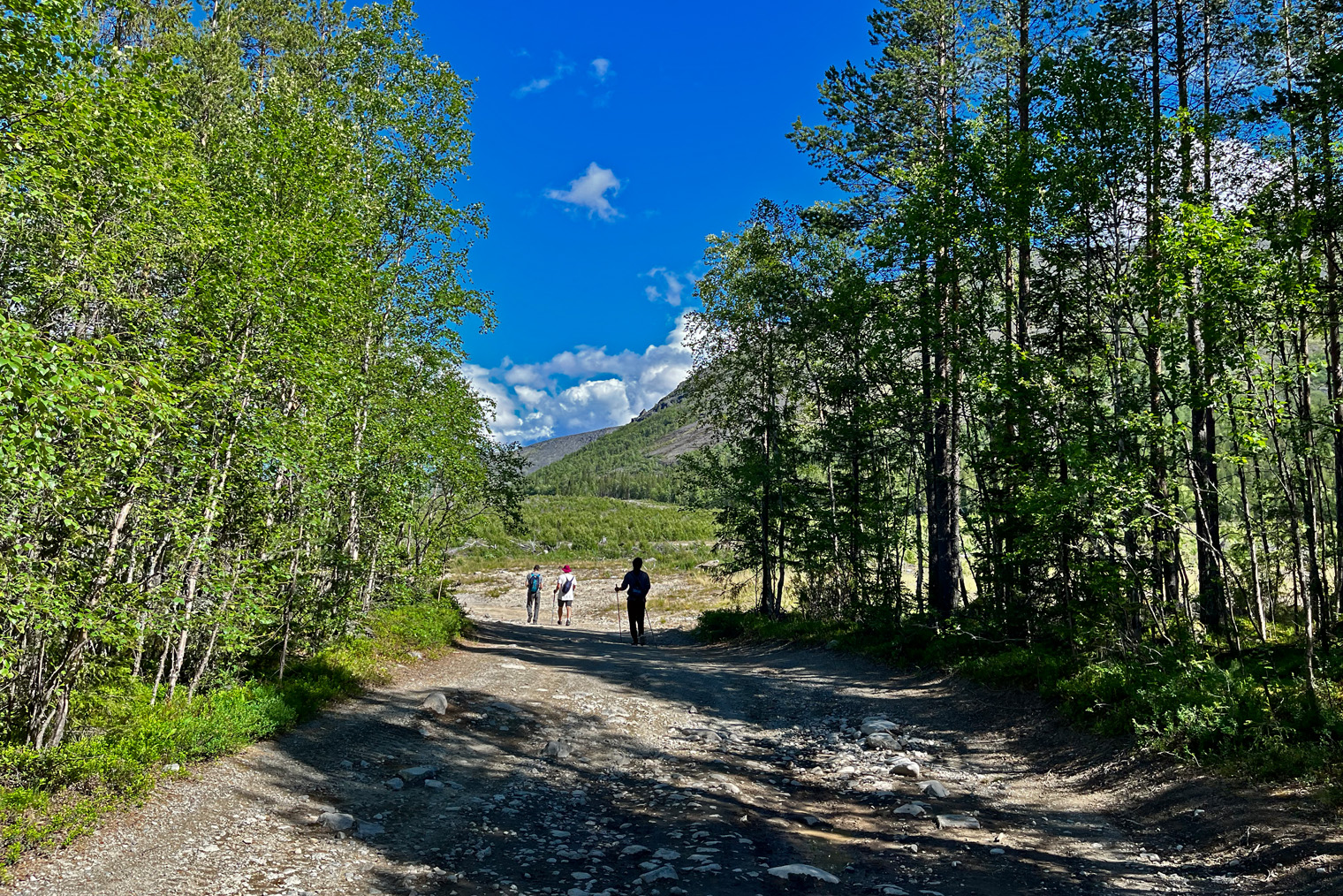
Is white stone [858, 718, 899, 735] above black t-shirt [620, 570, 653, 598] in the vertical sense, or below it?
below

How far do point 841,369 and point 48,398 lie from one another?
18404 mm

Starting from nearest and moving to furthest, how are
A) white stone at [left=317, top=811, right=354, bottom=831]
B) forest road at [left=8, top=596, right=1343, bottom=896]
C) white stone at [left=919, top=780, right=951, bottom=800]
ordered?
1. forest road at [left=8, top=596, right=1343, bottom=896]
2. white stone at [left=317, top=811, right=354, bottom=831]
3. white stone at [left=919, top=780, right=951, bottom=800]

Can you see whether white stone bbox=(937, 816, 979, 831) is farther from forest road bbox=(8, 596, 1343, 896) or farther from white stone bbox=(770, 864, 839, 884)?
white stone bbox=(770, 864, 839, 884)

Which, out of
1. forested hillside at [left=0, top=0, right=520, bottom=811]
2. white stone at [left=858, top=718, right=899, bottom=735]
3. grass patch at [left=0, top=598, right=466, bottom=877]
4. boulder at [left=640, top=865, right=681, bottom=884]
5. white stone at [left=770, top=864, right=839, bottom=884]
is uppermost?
forested hillside at [left=0, top=0, right=520, bottom=811]

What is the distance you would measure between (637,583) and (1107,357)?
1373 centimetres

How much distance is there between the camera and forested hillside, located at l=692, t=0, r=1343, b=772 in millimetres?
7941

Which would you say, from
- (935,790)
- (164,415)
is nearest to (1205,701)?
(935,790)

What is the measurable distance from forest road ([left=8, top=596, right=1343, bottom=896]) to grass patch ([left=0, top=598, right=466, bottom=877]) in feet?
0.69

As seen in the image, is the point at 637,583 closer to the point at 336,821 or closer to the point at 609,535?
the point at 336,821

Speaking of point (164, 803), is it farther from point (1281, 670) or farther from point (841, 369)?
point (841, 369)

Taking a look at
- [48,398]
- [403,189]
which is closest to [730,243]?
[403,189]

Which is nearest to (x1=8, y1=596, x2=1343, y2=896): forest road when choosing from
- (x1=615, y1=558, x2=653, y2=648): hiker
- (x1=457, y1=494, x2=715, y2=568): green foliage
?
(x1=615, y1=558, x2=653, y2=648): hiker

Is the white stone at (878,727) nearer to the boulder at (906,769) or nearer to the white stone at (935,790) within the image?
the boulder at (906,769)

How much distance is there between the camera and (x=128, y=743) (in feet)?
20.7
